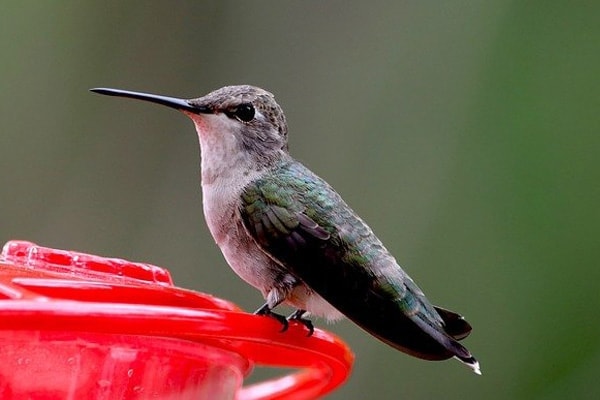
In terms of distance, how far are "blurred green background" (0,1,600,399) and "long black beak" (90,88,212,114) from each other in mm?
3133

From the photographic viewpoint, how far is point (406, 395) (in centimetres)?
602

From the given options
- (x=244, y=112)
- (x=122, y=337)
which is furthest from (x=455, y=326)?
(x=122, y=337)

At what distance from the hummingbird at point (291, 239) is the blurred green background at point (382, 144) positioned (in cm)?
278

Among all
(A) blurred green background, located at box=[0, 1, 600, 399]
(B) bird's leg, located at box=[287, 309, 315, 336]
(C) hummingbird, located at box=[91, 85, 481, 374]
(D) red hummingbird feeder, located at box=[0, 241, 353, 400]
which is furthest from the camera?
(A) blurred green background, located at box=[0, 1, 600, 399]

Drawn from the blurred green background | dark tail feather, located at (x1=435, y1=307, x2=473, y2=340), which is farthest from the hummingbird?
the blurred green background

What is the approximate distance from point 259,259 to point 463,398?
3432mm

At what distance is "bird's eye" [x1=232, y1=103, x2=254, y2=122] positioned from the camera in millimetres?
3256

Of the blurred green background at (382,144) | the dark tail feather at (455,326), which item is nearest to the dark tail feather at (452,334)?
the dark tail feather at (455,326)

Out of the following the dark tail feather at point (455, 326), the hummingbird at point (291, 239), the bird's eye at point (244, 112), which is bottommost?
the dark tail feather at point (455, 326)

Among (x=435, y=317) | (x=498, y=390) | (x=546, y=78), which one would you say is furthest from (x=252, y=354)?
(x=546, y=78)

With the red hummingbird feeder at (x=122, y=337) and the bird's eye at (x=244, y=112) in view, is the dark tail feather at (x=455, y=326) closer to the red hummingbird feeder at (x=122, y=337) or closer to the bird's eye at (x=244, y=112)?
the red hummingbird feeder at (x=122, y=337)

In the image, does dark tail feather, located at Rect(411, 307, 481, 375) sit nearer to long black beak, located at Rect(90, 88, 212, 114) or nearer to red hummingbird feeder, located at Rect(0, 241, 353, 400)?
red hummingbird feeder, located at Rect(0, 241, 353, 400)

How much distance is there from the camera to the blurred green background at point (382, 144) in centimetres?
585

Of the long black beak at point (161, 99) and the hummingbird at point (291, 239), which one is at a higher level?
the long black beak at point (161, 99)
